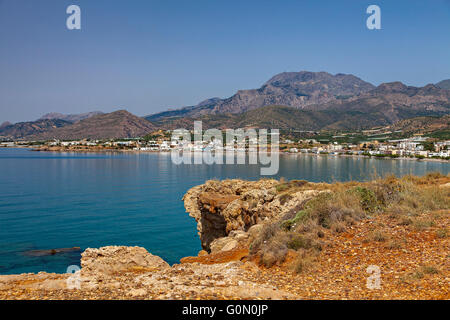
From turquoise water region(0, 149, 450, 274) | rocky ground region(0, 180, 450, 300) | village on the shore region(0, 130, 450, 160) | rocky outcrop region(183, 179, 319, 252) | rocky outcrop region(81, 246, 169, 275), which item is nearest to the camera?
rocky ground region(0, 180, 450, 300)

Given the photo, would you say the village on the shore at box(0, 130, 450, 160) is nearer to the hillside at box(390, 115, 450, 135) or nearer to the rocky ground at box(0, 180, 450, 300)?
the hillside at box(390, 115, 450, 135)

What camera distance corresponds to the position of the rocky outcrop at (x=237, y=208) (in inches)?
392

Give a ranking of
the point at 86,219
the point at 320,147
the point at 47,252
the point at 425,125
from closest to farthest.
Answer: the point at 47,252 < the point at 86,219 < the point at 320,147 < the point at 425,125

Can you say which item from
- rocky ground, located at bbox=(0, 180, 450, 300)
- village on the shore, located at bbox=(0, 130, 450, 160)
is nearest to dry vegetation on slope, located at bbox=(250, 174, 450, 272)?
rocky ground, located at bbox=(0, 180, 450, 300)

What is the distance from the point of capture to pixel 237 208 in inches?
527

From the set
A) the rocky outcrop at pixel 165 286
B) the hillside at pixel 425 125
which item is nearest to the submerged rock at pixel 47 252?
the rocky outcrop at pixel 165 286

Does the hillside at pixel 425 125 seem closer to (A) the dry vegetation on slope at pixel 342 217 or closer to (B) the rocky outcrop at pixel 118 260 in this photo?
(A) the dry vegetation on slope at pixel 342 217

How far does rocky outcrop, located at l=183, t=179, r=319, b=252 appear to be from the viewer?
9945 millimetres

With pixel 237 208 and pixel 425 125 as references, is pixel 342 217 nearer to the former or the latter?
→ pixel 237 208

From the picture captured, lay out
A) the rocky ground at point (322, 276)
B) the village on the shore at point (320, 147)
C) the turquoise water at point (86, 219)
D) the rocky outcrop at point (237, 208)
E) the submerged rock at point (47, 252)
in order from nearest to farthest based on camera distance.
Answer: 1. the rocky ground at point (322, 276)
2. the rocky outcrop at point (237, 208)
3. the submerged rock at point (47, 252)
4. the turquoise water at point (86, 219)
5. the village on the shore at point (320, 147)

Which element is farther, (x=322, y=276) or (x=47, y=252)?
(x=47, y=252)

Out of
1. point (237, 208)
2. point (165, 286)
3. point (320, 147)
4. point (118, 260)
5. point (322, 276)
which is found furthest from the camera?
point (320, 147)

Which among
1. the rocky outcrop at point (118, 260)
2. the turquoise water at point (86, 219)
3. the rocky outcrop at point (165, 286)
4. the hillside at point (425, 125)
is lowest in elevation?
the turquoise water at point (86, 219)

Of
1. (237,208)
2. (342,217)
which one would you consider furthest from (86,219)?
(342,217)
